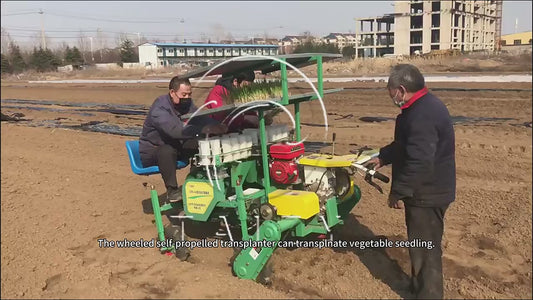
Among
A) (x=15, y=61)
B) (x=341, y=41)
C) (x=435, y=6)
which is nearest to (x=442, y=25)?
(x=435, y=6)

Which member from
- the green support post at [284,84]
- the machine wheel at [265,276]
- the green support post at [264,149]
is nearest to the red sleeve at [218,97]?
the green support post at [264,149]

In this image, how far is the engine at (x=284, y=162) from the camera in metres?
4.41

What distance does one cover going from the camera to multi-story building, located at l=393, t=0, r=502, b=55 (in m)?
57.6

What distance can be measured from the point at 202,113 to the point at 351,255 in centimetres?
210

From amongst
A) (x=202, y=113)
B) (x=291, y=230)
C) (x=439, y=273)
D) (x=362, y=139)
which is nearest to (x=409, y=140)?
(x=439, y=273)

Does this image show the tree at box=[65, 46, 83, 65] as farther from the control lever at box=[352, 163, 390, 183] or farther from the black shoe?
the control lever at box=[352, 163, 390, 183]

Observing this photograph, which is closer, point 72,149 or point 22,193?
point 22,193

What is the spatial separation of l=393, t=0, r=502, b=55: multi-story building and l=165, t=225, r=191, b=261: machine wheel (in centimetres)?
5905

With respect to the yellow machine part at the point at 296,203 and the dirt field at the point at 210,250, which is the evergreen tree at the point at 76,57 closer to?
the dirt field at the point at 210,250

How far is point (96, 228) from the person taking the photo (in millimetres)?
5523

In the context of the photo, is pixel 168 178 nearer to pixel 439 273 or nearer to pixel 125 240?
pixel 125 240

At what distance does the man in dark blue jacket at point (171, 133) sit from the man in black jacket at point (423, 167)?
1898 millimetres

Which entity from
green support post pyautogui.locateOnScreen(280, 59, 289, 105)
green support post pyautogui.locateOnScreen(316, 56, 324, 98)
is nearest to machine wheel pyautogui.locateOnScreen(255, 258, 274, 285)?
green support post pyautogui.locateOnScreen(280, 59, 289, 105)

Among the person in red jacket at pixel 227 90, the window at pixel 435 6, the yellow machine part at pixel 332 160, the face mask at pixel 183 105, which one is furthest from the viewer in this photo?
the window at pixel 435 6
